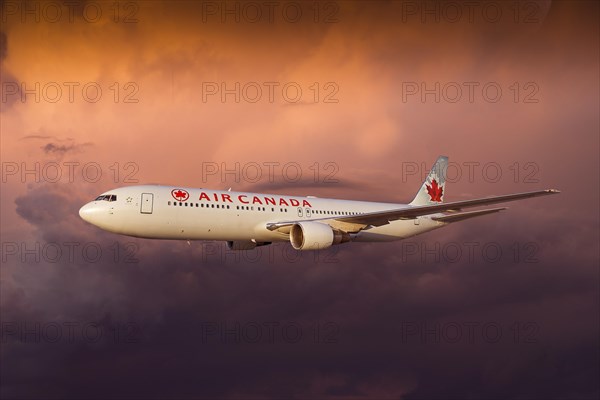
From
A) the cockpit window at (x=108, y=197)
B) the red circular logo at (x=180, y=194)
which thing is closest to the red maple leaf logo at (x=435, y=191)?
the red circular logo at (x=180, y=194)

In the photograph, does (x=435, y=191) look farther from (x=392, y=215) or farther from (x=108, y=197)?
(x=108, y=197)

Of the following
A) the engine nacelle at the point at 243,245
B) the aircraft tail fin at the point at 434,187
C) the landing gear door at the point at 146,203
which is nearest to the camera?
the landing gear door at the point at 146,203

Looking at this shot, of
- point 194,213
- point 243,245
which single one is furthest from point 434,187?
point 194,213

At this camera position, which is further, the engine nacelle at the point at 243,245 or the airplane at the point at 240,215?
the engine nacelle at the point at 243,245

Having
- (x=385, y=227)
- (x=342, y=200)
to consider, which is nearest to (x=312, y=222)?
(x=342, y=200)

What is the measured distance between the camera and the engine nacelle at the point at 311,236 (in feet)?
130

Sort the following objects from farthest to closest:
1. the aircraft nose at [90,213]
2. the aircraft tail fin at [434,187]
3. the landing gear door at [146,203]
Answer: the aircraft tail fin at [434,187] < the landing gear door at [146,203] < the aircraft nose at [90,213]

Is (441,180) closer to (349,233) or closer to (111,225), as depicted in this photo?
(349,233)

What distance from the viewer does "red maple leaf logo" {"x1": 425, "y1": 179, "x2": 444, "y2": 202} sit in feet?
187

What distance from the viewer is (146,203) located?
3688 centimetres

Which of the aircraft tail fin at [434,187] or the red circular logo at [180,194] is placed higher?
the aircraft tail fin at [434,187]

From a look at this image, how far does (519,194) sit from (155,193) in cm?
1931

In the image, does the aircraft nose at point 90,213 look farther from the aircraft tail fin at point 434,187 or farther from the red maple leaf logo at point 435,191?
the red maple leaf logo at point 435,191

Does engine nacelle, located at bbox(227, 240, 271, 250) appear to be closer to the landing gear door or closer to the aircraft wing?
the aircraft wing
